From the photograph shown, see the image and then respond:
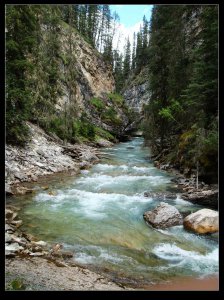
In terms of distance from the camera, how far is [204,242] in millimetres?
6570

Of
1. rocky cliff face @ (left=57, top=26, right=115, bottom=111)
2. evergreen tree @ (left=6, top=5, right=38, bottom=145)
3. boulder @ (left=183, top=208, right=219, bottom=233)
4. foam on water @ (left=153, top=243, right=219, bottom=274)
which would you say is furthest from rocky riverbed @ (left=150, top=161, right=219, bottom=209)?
rocky cliff face @ (left=57, top=26, right=115, bottom=111)

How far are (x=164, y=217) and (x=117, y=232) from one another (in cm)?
131

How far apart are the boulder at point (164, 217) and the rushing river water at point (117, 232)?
20cm

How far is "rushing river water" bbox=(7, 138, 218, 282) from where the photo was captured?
230 inches

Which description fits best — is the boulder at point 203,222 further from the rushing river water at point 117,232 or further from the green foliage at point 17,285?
the green foliage at point 17,285

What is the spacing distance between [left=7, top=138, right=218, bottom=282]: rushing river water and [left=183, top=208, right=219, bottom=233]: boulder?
0.61 ft

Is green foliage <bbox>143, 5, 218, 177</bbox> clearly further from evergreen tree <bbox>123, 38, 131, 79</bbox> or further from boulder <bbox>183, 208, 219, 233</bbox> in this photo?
evergreen tree <bbox>123, 38, 131, 79</bbox>

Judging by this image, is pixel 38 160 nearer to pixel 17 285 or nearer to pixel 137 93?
pixel 17 285

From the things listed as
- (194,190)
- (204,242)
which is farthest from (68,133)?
(204,242)

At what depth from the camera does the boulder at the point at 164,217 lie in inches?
308

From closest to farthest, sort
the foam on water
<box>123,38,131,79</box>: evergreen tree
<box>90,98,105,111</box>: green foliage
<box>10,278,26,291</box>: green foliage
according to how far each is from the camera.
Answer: <box>10,278,26,291</box>: green foliage → the foam on water → <box>90,98,105,111</box>: green foliage → <box>123,38,131,79</box>: evergreen tree

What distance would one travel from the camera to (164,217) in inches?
314

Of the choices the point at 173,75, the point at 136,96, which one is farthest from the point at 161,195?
the point at 136,96
